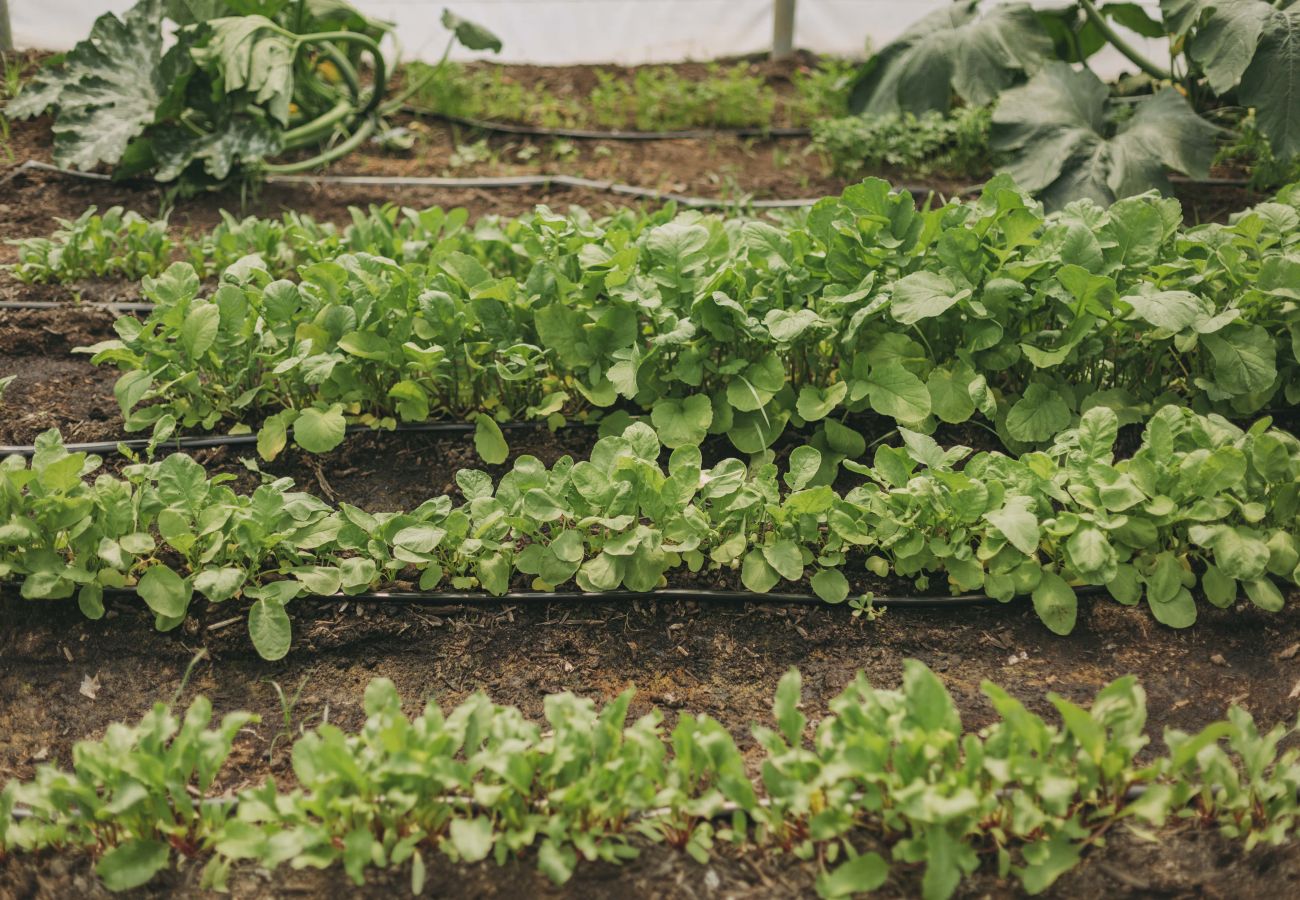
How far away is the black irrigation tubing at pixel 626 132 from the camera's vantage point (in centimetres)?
495

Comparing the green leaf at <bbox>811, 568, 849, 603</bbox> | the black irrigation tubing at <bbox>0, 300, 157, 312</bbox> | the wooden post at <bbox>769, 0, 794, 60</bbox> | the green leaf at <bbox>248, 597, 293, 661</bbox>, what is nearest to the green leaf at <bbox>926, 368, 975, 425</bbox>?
the green leaf at <bbox>811, 568, 849, 603</bbox>

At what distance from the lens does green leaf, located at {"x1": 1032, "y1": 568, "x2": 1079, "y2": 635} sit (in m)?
2.38

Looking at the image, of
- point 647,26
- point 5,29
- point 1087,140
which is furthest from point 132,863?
point 647,26

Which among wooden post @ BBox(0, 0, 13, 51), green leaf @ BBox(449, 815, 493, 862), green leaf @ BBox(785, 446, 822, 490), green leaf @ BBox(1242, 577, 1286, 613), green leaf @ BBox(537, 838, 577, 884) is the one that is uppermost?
wooden post @ BBox(0, 0, 13, 51)

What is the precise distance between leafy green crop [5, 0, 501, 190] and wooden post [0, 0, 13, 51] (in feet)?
2.35

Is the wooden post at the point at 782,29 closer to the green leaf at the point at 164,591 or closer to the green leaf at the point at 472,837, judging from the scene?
the green leaf at the point at 164,591

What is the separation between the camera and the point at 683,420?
273 cm

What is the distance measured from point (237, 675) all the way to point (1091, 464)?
73.0 inches

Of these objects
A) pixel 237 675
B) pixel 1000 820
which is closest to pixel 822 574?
pixel 1000 820

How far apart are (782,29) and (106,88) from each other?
123 inches

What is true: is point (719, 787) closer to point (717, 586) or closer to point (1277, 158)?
point (717, 586)

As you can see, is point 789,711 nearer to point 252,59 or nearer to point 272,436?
point 272,436

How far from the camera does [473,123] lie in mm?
5016

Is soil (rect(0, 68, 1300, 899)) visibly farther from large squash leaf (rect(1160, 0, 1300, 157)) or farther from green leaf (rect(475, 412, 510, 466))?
large squash leaf (rect(1160, 0, 1300, 157))
